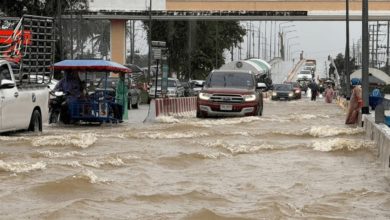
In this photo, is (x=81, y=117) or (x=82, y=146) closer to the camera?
(x=82, y=146)

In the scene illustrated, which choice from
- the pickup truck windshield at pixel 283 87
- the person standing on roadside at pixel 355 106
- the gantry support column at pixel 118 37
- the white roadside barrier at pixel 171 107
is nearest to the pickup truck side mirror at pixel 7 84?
the white roadside barrier at pixel 171 107

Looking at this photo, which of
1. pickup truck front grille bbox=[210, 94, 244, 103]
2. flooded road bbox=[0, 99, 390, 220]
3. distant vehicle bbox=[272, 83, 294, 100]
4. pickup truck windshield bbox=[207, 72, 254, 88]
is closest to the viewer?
flooded road bbox=[0, 99, 390, 220]

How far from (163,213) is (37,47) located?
1050cm

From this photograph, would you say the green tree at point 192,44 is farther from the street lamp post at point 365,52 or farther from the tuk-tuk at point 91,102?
the tuk-tuk at point 91,102

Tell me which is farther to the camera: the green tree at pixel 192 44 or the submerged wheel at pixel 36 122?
the green tree at pixel 192 44

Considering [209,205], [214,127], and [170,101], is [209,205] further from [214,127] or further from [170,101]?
[170,101]

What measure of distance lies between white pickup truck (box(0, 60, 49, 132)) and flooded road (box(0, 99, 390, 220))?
1.20 ft

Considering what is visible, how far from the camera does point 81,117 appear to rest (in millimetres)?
21469

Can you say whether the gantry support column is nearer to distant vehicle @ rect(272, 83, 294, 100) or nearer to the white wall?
the white wall

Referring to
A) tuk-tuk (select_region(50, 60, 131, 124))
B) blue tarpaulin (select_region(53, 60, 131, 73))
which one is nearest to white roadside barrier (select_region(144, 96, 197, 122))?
tuk-tuk (select_region(50, 60, 131, 124))

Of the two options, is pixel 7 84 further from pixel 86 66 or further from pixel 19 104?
pixel 86 66

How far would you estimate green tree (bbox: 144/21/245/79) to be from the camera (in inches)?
3063

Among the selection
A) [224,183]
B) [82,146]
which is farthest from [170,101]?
[224,183]

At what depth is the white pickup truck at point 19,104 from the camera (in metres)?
15.4
